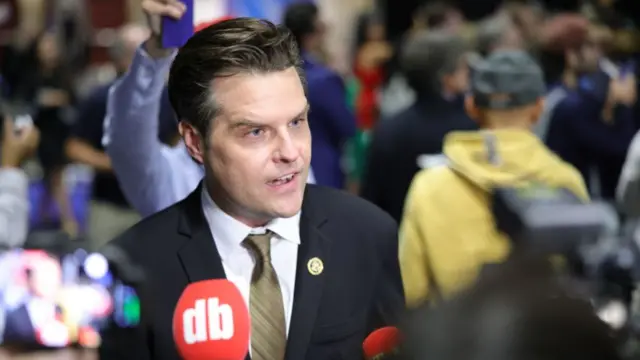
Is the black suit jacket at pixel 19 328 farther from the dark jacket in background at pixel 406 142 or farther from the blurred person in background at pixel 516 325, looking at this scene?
the dark jacket in background at pixel 406 142

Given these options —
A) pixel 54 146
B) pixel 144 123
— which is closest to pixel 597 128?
pixel 144 123

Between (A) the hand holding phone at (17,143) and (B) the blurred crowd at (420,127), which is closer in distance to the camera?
(B) the blurred crowd at (420,127)

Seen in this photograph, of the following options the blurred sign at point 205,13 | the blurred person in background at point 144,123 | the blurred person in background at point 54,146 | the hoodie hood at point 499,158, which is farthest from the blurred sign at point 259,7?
the blurred person in background at point 144,123

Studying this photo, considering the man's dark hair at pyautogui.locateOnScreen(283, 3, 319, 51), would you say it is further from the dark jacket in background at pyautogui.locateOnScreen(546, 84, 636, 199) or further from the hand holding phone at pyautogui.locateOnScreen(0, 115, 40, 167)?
the hand holding phone at pyautogui.locateOnScreen(0, 115, 40, 167)

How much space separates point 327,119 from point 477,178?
2391 millimetres

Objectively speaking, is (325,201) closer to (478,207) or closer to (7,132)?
(478,207)

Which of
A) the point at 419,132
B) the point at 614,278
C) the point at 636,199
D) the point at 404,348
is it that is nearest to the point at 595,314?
the point at 404,348

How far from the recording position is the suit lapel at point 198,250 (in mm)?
2445

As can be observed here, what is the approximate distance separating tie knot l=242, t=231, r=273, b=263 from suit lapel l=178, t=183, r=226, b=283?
0.07 metres

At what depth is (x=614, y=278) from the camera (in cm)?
207

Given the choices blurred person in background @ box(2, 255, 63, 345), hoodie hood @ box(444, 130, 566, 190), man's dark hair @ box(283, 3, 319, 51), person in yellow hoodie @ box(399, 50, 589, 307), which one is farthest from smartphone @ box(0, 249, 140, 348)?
man's dark hair @ box(283, 3, 319, 51)

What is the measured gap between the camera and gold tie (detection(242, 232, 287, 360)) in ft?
7.87

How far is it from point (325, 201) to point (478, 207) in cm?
103

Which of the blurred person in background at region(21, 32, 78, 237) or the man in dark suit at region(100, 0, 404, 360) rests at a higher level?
the man in dark suit at region(100, 0, 404, 360)
